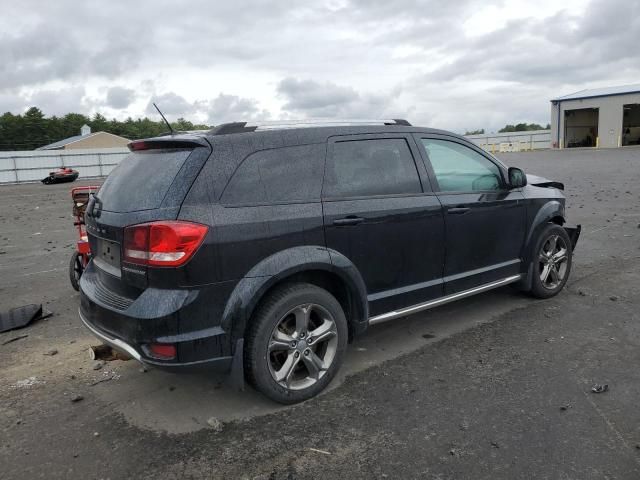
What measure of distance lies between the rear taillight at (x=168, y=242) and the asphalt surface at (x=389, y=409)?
1.12 m

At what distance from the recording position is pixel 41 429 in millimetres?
3373

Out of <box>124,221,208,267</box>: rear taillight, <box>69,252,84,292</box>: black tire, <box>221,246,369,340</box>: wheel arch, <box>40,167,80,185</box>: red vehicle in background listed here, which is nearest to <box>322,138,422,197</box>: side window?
<box>221,246,369,340</box>: wheel arch

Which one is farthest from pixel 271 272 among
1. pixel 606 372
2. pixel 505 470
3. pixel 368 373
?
pixel 606 372

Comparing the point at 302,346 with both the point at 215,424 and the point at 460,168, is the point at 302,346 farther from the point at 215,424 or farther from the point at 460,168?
the point at 460,168

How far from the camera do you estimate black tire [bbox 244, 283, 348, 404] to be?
3.33 meters

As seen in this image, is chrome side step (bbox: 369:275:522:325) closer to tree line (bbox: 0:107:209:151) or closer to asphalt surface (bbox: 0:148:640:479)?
asphalt surface (bbox: 0:148:640:479)

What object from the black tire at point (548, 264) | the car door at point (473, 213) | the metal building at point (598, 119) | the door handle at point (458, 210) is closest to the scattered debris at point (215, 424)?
the car door at point (473, 213)

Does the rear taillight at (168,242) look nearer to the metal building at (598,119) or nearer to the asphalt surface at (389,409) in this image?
the asphalt surface at (389,409)

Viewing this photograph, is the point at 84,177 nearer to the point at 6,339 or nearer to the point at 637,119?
the point at 6,339

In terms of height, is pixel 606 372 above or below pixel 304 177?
below

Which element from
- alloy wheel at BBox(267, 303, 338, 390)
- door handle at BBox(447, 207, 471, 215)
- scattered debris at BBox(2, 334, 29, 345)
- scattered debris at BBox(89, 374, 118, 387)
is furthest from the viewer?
scattered debris at BBox(2, 334, 29, 345)

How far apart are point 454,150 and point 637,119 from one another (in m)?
61.9

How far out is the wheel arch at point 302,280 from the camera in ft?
10.5

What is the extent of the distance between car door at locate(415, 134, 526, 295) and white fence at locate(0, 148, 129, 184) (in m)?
37.6
